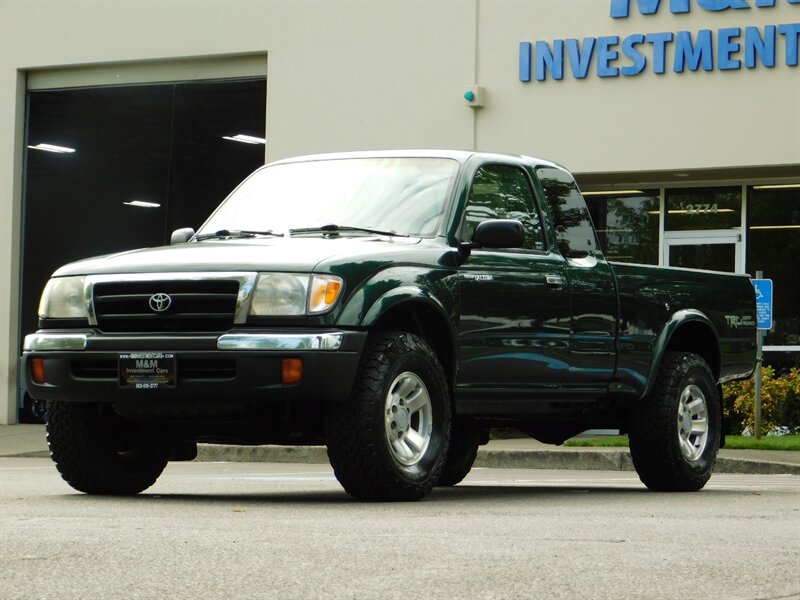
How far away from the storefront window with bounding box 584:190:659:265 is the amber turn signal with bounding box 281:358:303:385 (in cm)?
1404

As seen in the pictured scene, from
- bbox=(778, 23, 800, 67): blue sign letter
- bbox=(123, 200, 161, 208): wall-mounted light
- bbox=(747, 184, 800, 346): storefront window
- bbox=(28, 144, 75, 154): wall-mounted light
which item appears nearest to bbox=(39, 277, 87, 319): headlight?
bbox=(778, 23, 800, 67): blue sign letter

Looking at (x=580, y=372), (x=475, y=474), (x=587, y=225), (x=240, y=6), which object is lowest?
(x=475, y=474)

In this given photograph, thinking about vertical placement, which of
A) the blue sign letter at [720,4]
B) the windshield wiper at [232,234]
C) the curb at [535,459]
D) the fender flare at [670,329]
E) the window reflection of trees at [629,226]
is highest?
the blue sign letter at [720,4]

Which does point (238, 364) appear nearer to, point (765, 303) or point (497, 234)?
point (497, 234)

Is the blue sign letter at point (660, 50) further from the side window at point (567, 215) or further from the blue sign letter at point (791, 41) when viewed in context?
the side window at point (567, 215)

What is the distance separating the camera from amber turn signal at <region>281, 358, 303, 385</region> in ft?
26.6

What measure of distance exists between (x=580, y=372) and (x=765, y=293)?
27.7 feet

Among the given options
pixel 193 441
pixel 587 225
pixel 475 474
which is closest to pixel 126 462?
pixel 193 441

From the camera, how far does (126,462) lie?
9.32m

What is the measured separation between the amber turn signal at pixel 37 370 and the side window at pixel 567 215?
3.17 m

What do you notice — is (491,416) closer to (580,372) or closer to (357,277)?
(580,372)

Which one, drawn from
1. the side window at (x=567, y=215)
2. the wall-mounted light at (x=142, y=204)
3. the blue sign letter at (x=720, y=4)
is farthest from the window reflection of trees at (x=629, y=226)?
the side window at (x=567, y=215)

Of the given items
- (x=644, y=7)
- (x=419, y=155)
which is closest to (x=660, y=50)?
(x=644, y=7)

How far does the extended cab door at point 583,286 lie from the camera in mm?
10000
